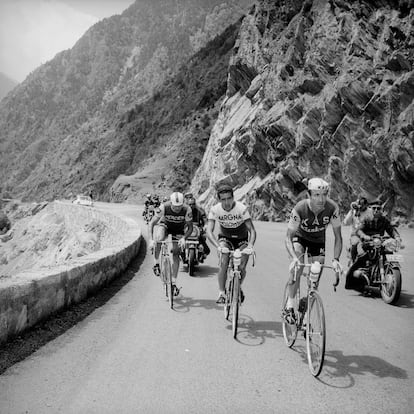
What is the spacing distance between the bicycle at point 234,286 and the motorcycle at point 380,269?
298 cm

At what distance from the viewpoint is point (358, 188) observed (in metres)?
24.2

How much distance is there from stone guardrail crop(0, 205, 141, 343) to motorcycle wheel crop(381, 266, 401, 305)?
519cm

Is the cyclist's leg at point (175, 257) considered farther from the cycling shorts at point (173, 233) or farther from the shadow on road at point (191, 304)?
the shadow on road at point (191, 304)

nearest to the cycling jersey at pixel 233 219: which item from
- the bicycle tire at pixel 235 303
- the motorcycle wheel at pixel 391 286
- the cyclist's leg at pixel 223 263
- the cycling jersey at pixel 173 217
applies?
the cyclist's leg at pixel 223 263

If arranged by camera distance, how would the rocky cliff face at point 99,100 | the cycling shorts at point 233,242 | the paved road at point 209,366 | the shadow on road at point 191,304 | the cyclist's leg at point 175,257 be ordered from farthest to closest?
the rocky cliff face at point 99,100 → the cyclist's leg at point 175,257 → the shadow on road at point 191,304 → the cycling shorts at point 233,242 → the paved road at point 209,366

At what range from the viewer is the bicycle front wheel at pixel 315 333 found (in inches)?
162

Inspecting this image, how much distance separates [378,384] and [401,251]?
10749mm

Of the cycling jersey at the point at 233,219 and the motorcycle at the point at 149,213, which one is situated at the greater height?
the cycling jersey at the point at 233,219

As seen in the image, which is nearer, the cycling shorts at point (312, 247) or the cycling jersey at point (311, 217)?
the cycling jersey at point (311, 217)

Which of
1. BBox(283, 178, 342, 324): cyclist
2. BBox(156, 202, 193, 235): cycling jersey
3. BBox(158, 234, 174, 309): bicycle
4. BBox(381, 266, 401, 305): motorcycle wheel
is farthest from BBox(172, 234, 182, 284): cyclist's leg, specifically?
BBox(381, 266, 401, 305): motorcycle wheel

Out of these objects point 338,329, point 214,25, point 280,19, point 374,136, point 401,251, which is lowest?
point 401,251

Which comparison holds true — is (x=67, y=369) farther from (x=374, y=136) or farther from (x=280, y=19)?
(x=280, y=19)

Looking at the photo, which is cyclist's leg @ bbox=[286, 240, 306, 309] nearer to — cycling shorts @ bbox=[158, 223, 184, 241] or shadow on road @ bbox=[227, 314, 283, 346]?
shadow on road @ bbox=[227, 314, 283, 346]

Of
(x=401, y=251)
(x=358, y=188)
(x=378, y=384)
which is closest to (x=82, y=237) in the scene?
(x=358, y=188)
